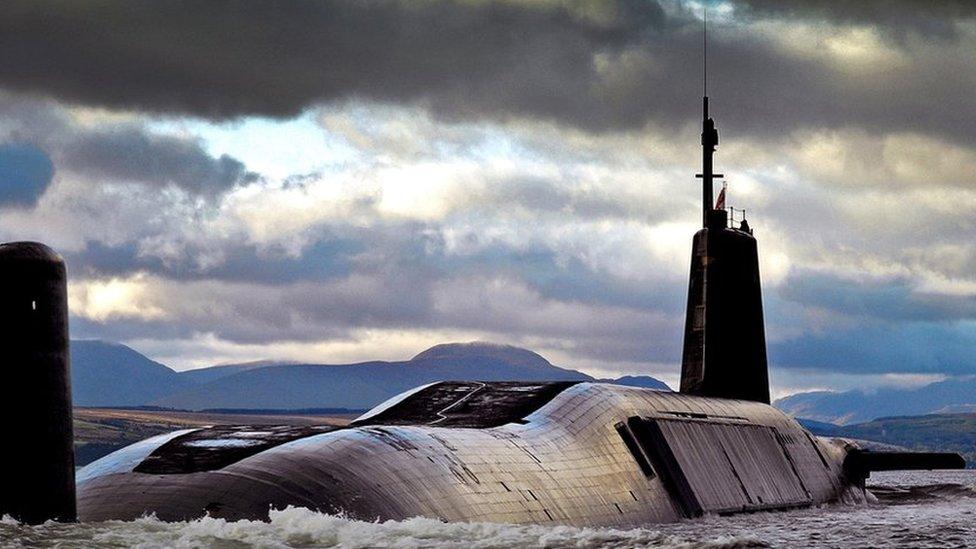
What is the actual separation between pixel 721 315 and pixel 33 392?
28806 millimetres

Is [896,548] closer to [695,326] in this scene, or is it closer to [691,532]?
[691,532]

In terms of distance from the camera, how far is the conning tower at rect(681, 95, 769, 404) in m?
45.0

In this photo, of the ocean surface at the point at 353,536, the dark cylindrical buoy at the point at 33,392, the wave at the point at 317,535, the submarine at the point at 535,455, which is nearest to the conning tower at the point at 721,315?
the submarine at the point at 535,455

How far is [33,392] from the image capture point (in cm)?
1952

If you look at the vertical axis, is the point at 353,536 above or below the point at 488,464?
below

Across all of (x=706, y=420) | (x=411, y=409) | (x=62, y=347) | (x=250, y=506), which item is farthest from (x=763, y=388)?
(x=62, y=347)

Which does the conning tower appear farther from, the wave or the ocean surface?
the wave

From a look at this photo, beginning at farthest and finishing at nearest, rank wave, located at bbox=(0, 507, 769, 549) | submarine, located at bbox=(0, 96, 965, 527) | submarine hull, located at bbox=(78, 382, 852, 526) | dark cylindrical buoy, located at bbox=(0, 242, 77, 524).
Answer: submarine hull, located at bbox=(78, 382, 852, 526) → submarine, located at bbox=(0, 96, 965, 527) → dark cylindrical buoy, located at bbox=(0, 242, 77, 524) → wave, located at bbox=(0, 507, 769, 549)

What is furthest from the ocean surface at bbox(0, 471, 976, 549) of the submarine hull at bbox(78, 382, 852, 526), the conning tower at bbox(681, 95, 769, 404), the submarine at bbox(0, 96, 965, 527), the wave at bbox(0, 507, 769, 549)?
the conning tower at bbox(681, 95, 769, 404)

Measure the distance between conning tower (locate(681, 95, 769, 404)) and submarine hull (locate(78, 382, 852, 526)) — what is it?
1.98 meters

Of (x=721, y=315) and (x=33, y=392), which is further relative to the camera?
(x=721, y=315)

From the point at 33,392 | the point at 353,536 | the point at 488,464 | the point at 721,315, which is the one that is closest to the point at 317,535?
the point at 353,536

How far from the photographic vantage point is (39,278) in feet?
65.2

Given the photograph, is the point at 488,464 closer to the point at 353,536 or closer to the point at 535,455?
the point at 535,455
